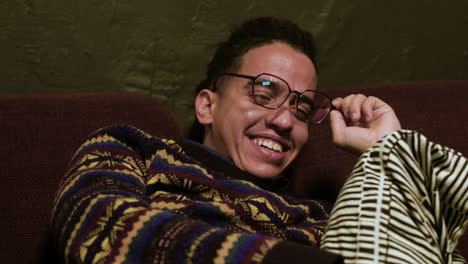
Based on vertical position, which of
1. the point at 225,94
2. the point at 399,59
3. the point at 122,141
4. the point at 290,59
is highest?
the point at 399,59

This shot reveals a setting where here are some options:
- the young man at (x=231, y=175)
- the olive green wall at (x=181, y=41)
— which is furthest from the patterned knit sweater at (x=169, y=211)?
the olive green wall at (x=181, y=41)

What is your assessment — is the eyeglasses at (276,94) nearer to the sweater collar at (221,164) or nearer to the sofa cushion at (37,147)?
the sweater collar at (221,164)

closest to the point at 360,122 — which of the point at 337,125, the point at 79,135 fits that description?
the point at 337,125

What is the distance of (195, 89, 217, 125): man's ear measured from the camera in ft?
3.96

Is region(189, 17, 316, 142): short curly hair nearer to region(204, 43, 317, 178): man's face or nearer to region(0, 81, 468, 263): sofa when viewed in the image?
region(204, 43, 317, 178): man's face

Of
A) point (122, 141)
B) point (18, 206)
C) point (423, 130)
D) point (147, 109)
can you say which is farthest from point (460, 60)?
point (18, 206)

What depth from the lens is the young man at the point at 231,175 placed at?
61 centimetres

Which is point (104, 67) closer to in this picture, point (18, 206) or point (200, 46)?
point (200, 46)

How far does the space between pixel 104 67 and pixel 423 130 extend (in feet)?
3.08

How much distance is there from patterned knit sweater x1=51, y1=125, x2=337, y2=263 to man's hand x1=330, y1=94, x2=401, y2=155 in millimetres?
175

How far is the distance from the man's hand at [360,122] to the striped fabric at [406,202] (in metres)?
0.27

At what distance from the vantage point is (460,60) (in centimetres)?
173

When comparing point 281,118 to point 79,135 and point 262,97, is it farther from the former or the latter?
point 79,135

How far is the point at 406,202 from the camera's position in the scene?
69cm
